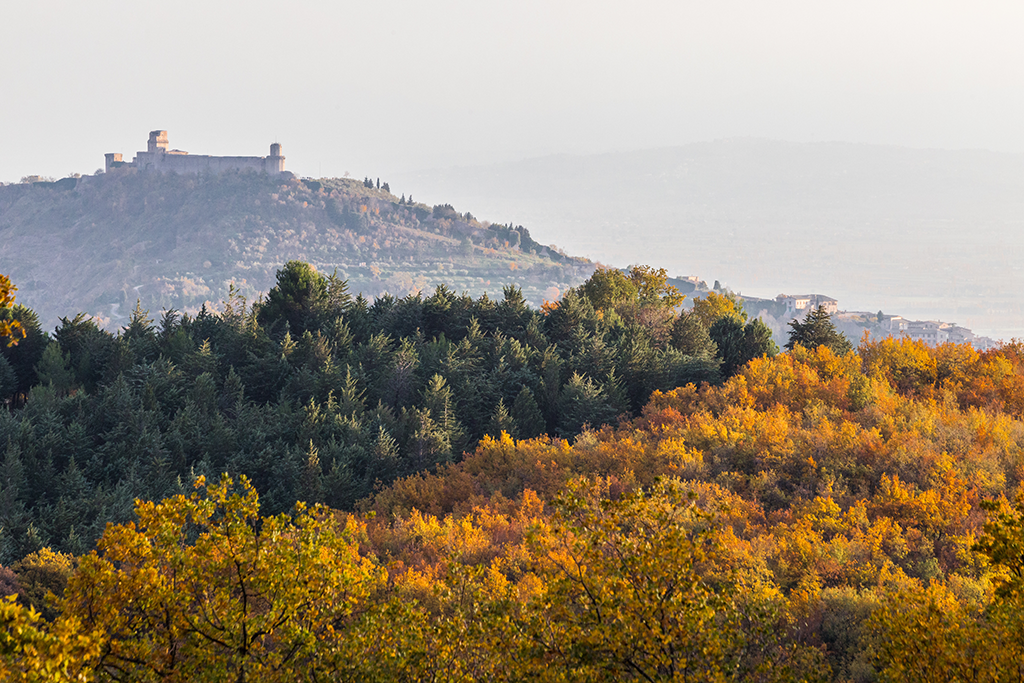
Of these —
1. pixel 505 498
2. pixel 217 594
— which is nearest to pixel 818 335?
pixel 505 498

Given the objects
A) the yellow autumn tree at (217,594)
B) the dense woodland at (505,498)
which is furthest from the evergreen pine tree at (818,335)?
the yellow autumn tree at (217,594)

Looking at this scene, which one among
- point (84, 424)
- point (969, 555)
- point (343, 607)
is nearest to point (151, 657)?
point (343, 607)

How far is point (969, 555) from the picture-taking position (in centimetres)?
1830

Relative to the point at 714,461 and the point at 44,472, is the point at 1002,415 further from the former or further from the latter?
the point at 44,472

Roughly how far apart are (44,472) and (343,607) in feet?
81.5

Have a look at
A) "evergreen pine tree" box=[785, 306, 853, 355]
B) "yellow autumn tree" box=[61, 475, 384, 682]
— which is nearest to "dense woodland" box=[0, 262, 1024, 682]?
"yellow autumn tree" box=[61, 475, 384, 682]

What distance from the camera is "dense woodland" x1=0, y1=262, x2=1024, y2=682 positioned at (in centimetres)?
1032

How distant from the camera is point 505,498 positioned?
26.1 metres

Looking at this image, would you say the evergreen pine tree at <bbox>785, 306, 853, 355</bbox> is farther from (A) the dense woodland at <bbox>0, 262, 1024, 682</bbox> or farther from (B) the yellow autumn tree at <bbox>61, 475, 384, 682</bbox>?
(B) the yellow autumn tree at <bbox>61, 475, 384, 682</bbox>

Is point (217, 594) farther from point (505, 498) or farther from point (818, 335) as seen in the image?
point (818, 335)

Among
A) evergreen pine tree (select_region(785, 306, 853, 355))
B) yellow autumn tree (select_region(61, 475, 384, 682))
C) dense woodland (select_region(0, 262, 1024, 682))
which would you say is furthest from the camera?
evergreen pine tree (select_region(785, 306, 853, 355))

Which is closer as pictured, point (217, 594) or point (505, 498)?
point (217, 594)

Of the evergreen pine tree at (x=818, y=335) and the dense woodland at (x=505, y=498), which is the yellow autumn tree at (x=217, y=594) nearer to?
the dense woodland at (x=505, y=498)

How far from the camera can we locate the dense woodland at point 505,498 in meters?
10.3
